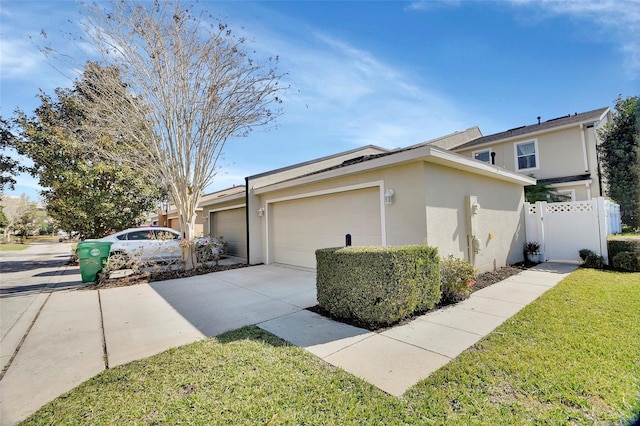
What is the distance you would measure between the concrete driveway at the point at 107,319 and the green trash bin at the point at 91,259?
518 millimetres

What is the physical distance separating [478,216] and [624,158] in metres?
→ 13.7

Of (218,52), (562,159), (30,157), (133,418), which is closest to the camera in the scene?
(133,418)

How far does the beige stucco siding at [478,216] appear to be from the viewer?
6375 millimetres

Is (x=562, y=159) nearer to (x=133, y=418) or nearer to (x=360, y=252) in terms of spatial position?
(x=360, y=252)

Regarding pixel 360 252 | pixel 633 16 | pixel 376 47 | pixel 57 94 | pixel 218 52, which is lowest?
pixel 360 252

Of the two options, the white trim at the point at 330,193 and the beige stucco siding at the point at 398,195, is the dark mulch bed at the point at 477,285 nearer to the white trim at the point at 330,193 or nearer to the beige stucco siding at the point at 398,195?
the beige stucco siding at the point at 398,195

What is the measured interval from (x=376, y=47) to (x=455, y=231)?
17.1 ft

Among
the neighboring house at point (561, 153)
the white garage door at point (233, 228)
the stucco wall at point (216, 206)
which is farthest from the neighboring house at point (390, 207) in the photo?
the neighboring house at point (561, 153)

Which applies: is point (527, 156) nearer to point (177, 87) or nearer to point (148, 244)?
point (177, 87)

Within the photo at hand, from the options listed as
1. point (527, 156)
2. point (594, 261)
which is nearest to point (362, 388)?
point (594, 261)

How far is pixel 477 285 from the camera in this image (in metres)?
6.72

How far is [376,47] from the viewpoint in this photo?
7695 millimetres

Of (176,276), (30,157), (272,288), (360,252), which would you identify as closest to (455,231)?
(360,252)

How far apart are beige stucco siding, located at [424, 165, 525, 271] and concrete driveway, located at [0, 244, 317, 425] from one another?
3326 mm
